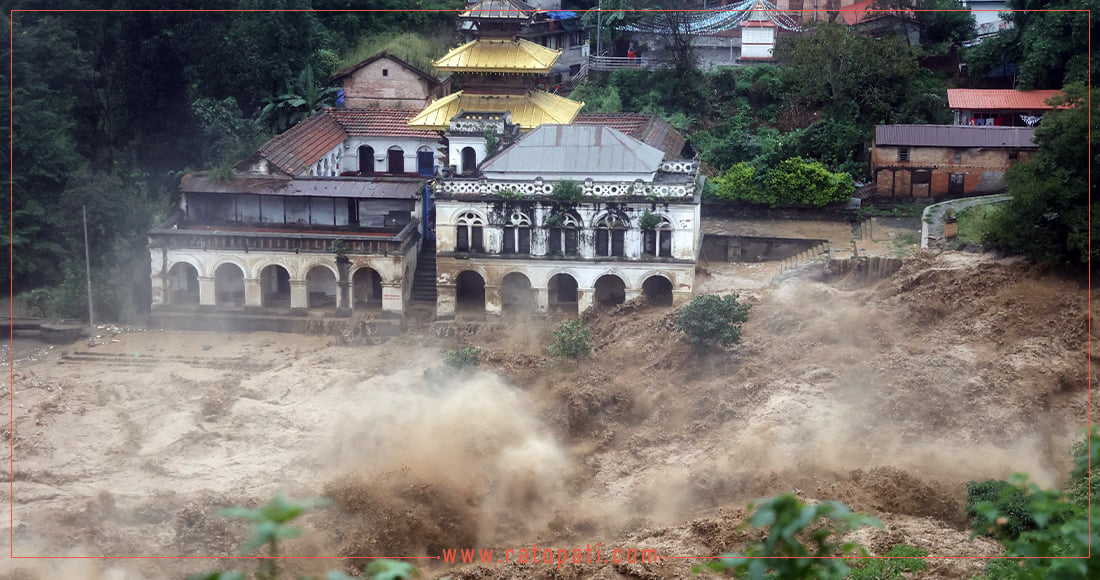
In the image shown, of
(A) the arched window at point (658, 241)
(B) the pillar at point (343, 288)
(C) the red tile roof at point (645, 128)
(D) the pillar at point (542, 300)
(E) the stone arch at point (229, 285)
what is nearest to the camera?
(A) the arched window at point (658, 241)

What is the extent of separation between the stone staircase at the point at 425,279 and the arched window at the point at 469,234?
2267 millimetres

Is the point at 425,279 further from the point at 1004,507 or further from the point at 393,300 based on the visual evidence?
the point at 1004,507

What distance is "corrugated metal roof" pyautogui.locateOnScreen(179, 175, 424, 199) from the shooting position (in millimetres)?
40188

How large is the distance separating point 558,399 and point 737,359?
184 inches

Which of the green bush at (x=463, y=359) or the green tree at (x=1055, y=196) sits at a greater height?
the green tree at (x=1055, y=196)

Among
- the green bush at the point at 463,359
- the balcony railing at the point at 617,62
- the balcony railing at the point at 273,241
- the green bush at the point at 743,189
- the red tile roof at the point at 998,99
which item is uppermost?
the balcony railing at the point at 617,62

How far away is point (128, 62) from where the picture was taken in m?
47.9

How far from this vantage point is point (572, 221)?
37.9 m

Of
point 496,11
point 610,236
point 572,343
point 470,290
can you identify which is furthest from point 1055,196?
point 496,11

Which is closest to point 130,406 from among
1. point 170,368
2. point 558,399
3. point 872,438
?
point 170,368

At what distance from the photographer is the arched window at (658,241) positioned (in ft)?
123

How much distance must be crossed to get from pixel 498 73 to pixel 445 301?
7.99 metres

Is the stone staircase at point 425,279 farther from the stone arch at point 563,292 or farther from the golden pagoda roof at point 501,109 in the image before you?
the golden pagoda roof at point 501,109

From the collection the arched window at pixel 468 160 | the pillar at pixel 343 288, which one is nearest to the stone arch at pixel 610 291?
the arched window at pixel 468 160
